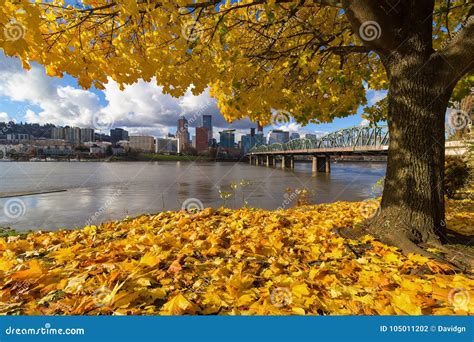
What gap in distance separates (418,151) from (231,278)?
9.78ft

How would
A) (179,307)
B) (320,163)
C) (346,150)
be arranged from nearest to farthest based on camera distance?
(179,307) < (346,150) < (320,163)

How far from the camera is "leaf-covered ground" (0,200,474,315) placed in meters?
1.94

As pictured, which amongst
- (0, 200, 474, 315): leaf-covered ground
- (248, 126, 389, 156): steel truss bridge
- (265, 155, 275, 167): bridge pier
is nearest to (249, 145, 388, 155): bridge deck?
(248, 126, 389, 156): steel truss bridge

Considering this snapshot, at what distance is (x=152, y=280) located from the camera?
2328mm

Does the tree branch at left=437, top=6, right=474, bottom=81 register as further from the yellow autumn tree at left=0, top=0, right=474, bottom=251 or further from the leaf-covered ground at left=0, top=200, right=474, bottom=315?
the leaf-covered ground at left=0, top=200, right=474, bottom=315

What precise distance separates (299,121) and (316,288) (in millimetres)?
5520

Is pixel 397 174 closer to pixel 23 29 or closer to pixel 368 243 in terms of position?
pixel 368 243

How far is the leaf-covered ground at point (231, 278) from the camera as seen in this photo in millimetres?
1944

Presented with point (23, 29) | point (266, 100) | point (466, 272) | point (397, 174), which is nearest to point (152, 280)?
point (23, 29)

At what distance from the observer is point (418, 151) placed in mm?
3506
